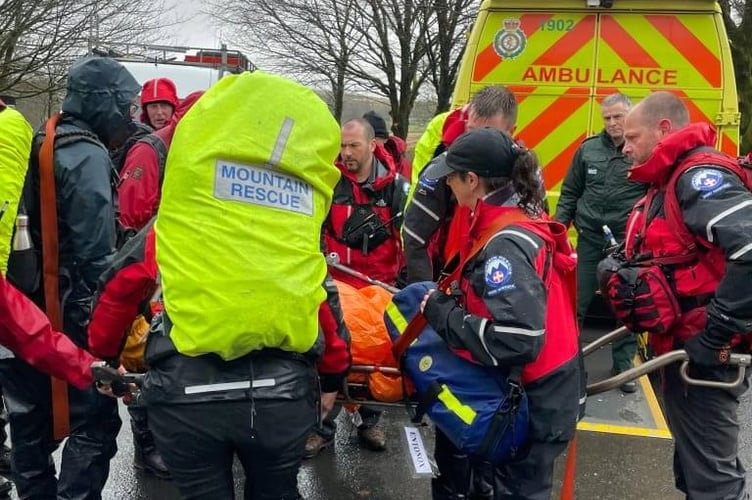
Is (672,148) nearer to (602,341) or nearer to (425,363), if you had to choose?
(602,341)

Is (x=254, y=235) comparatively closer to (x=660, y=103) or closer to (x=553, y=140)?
(x=660, y=103)

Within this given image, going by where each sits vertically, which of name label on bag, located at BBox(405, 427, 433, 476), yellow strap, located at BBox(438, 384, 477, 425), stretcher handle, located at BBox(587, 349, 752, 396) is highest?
stretcher handle, located at BBox(587, 349, 752, 396)

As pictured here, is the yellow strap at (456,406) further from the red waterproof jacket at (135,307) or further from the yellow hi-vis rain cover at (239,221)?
the yellow hi-vis rain cover at (239,221)

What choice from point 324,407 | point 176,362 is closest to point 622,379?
point 324,407

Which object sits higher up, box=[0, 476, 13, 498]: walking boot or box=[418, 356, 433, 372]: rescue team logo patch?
box=[418, 356, 433, 372]: rescue team logo patch

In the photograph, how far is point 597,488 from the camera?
3.70 meters

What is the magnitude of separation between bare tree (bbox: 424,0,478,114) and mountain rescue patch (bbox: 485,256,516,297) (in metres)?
14.3

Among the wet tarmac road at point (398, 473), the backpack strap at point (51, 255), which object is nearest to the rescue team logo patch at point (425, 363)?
the wet tarmac road at point (398, 473)

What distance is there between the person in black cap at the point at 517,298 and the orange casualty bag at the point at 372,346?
0.31 metres

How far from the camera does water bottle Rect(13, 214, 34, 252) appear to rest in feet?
8.80

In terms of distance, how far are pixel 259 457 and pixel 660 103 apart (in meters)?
2.03

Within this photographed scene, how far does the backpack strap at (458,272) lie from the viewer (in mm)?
2281

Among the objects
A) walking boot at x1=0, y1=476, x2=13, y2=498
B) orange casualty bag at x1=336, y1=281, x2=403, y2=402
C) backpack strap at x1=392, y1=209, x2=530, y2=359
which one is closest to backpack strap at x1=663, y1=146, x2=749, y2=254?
backpack strap at x1=392, y1=209, x2=530, y2=359

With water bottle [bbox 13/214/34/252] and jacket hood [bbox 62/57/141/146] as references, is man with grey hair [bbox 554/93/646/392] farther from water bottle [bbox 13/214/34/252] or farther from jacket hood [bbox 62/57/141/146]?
water bottle [bbox 13/214/34/252]
